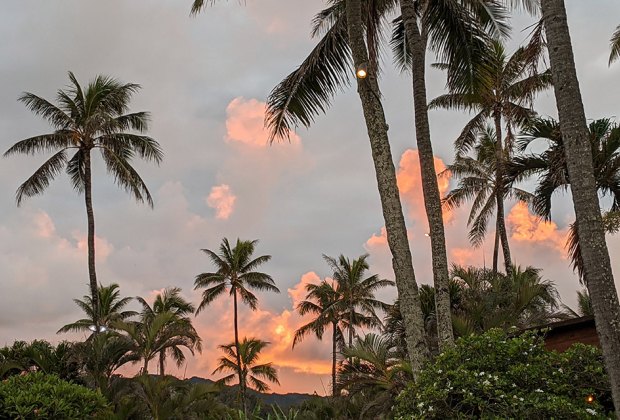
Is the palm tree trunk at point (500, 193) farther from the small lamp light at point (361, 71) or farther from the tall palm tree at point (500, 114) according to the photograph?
the small lamp light at point (361, 71)

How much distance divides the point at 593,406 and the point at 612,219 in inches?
263

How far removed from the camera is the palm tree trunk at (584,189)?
685cm

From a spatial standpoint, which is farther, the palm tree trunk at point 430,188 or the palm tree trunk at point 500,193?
the palm tree trunk at point 500,193

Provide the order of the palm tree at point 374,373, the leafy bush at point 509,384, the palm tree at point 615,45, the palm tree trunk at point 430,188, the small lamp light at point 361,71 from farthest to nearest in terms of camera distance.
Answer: the palm tree at point 615,45, the palm tree at point 374,373, the palm tree trunk at point 430,188, the small lamp light at point 361,71, the leafy bush at point 509,384

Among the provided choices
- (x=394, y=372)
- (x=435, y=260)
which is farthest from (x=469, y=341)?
(x=394, y=372)

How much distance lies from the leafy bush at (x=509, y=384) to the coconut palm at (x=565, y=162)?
5933mm

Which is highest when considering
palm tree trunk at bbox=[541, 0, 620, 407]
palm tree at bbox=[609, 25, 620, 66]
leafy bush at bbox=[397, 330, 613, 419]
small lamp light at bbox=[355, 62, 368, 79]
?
palm tree at bbox=[609, 25, 620, 66]

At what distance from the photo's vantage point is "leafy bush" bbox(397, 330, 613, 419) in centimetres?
778

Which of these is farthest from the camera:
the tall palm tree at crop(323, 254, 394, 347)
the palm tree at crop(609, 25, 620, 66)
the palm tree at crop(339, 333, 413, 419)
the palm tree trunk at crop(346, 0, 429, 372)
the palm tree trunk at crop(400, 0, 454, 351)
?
the tall palm tree at crop(323, 254, 394, 347)

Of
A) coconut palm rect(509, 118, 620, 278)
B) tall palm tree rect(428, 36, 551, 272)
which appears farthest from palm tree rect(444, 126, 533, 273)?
coconut palm rect(509, 118, 620, 278)

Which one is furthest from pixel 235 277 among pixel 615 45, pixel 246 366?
pixel 615 45

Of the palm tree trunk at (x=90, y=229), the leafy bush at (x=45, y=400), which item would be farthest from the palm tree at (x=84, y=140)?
the leafy bush at (x=45, y=400)

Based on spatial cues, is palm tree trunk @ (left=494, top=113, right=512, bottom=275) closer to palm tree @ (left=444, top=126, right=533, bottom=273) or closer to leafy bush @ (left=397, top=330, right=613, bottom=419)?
palm tree @ (left=444, top=126, right=533, bottom=273)

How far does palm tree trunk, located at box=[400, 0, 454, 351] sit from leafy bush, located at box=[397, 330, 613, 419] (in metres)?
1.75
